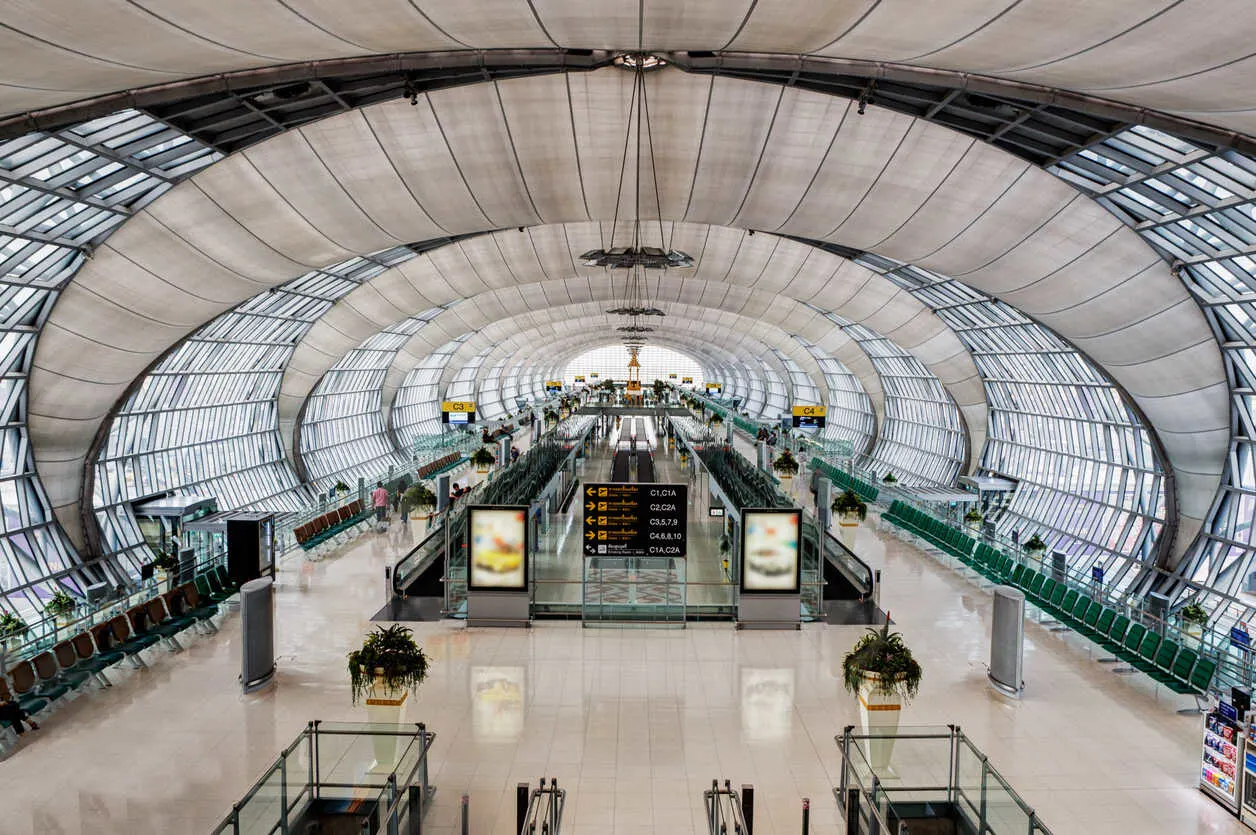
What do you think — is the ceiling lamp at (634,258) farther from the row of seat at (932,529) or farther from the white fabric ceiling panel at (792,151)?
the row of seat at (932,529)

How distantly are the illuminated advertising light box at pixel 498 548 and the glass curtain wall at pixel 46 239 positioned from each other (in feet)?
37.2

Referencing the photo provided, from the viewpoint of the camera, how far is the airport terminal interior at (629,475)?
29.0ft

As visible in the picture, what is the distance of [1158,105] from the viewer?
Result: 1280 cm

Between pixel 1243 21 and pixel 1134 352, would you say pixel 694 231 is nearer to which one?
pixel 1134 352

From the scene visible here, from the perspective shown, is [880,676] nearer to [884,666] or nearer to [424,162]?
[884,666]

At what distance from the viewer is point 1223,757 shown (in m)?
8.45

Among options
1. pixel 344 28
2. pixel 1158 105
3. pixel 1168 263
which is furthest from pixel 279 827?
pixel 1168 263

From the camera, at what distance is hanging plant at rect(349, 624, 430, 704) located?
30.0 ft

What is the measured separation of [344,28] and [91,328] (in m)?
16.7

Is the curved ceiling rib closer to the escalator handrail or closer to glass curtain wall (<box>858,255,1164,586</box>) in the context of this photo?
the escalator handrail

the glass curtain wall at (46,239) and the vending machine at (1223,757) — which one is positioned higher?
the glass curtain wall at (46,239)

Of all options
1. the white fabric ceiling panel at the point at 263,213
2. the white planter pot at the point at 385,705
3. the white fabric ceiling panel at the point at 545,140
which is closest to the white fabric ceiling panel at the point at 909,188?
the white fabric ceiling panel at the point at 545,140

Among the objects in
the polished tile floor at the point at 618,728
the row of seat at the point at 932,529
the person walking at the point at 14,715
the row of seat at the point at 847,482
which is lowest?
the polished tile floor at the point at 618,728

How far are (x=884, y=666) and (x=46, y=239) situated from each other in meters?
21.6
